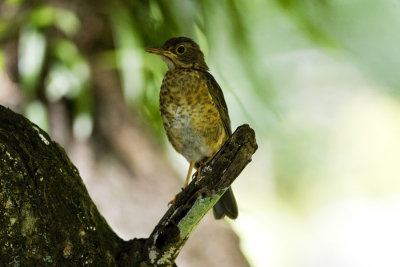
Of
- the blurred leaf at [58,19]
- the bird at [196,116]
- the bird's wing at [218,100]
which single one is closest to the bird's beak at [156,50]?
the bird at [196,116]

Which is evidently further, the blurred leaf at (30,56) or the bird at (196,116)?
the blurred leaf at (30,56)

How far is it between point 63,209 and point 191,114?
1.02m

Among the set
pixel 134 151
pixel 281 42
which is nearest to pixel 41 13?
pixel 134 151

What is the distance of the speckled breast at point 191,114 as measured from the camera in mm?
2594

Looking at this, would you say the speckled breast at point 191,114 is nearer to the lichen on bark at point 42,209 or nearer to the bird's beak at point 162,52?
the bird's beak at point 162,52

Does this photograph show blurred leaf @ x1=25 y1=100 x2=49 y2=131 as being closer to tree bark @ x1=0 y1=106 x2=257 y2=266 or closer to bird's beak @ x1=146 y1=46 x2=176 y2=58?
bird's beak @ x1=146 y1=46 x2=176 y2=58

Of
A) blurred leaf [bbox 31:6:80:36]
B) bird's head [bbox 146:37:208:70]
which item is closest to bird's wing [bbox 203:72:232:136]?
bird's head [bbox 146:37:208:70]

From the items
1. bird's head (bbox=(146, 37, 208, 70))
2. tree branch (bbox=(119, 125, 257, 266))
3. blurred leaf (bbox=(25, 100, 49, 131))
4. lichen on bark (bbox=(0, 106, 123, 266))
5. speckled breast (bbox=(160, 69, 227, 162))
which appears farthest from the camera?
blurred leaf (bbox=(25, 100, 49, 131))

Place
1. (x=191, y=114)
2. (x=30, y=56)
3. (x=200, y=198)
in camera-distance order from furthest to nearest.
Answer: (x=30, y=56) → (x=191, y=114) → (x=200, y=198)

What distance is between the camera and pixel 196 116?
2.59m

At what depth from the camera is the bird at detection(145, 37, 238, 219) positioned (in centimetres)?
260

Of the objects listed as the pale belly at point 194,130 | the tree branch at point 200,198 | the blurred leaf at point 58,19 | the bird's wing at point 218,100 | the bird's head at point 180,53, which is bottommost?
the tree branch at point 200,198

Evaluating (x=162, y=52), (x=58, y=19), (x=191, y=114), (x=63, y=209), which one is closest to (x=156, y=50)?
(x=162, y=52)

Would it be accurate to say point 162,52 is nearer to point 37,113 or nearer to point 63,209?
point 37,113
